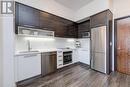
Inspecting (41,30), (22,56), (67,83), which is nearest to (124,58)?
(67,83)

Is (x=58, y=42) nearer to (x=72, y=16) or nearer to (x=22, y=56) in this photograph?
(x=72, y=16)

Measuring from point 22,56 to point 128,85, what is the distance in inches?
121

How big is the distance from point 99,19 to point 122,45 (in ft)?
4.50

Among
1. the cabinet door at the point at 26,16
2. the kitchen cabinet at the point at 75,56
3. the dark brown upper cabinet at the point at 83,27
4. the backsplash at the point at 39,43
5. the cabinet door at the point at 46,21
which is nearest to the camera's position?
the cabinet door at the point at 26,16

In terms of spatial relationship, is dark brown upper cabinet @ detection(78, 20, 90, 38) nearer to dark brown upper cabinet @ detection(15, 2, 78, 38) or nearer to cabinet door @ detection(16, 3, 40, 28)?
dark brown upper cabinet @ detection(15, 2, 78, 38)

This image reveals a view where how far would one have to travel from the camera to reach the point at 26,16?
11.0 feet

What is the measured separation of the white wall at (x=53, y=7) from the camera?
363 cm

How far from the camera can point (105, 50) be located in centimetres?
410

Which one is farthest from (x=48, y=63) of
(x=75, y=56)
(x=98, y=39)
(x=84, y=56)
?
(x=84, y=56)

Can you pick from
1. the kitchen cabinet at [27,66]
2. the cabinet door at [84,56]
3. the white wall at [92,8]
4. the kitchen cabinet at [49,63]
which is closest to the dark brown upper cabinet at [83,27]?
the white wall at [92,8]

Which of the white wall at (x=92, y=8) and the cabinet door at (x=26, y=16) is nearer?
the cabinet door at (x=26, y=16)

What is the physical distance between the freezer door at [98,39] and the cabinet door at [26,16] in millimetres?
2363

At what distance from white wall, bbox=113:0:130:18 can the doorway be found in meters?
0.19

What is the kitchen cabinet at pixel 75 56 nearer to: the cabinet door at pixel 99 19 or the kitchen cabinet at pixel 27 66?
the cabinet door at pixel 99 19
